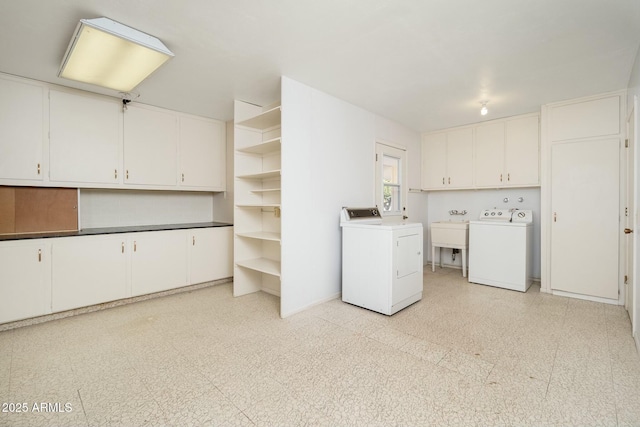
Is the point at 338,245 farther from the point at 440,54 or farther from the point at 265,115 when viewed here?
the point at 440,54

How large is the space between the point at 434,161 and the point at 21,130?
18.2 ft

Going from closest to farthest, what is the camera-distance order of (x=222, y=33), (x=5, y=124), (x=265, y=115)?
1. (x=222, y=33)
2. (x=5, y=124)
3. (x=265, y=115)

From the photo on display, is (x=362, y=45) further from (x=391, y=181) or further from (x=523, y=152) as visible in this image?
(x=523, y=152)

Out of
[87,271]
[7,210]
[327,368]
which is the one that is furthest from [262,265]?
[7,210]

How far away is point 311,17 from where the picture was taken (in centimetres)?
200

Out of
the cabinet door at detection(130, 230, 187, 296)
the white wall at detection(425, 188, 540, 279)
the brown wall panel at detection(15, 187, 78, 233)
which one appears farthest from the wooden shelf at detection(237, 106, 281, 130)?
the white wall at detection(425, 188, 540, 279)

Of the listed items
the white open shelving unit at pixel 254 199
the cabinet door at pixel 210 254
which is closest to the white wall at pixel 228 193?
the cabinet door at pixel 210 254

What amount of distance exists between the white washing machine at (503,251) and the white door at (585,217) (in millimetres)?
333

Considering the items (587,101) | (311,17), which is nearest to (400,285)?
(311,17)

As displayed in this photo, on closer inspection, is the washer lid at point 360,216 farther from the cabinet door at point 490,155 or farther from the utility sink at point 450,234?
the cabinet door at point 490,155

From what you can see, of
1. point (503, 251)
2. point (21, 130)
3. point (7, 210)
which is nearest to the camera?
point (21, 130)

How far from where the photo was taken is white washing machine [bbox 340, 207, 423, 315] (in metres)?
2.98

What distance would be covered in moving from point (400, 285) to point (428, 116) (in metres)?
2.63

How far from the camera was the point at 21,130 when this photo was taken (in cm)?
288
